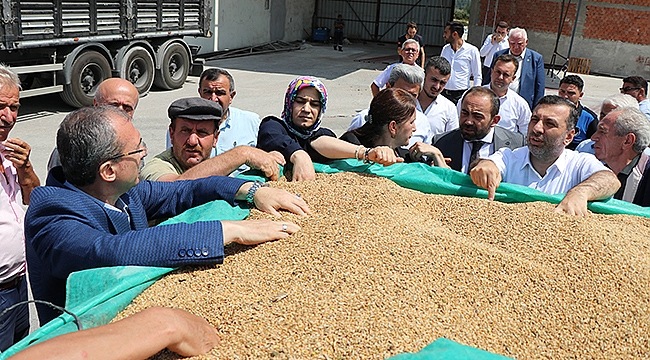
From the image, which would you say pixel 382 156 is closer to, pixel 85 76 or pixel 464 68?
pixel 464 68

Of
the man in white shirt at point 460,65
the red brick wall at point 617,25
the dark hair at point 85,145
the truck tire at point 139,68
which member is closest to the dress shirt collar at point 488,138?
the dark hair at point 85,145

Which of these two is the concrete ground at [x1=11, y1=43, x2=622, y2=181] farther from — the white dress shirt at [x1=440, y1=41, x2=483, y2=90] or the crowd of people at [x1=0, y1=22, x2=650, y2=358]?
the crowd of people at [x1=0, y1=22, x2=650, y2=358]

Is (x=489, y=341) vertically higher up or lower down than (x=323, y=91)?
lower down

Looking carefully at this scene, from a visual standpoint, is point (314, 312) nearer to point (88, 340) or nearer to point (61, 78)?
point (88, 340)

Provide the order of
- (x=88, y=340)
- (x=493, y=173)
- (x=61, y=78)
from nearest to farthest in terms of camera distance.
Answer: (x=88, y=340) → (x=493, y=173) → (x=61, y=78)

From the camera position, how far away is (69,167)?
2.05 metres

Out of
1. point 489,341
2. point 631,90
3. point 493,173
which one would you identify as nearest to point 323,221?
point 489,341

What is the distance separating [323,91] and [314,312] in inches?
78.4

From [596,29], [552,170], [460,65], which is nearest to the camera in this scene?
[552,170]

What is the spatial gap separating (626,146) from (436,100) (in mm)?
1895

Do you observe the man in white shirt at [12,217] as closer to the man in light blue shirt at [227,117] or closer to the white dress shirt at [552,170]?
the man in light blue shirt at [227,117]

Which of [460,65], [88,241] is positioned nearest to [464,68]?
[460,65]

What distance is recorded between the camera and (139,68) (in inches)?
463

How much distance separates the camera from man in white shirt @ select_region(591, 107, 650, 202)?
373 centimetres
